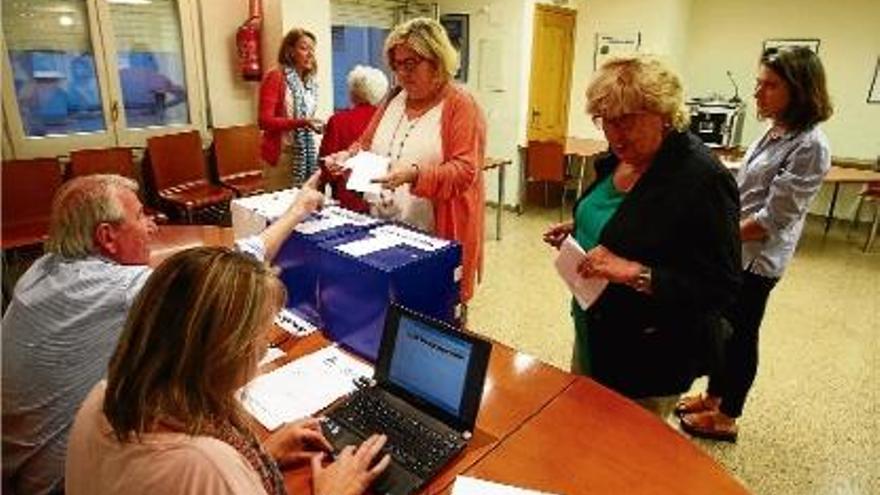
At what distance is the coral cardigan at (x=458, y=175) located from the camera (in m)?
1.90

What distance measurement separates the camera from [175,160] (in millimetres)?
4379

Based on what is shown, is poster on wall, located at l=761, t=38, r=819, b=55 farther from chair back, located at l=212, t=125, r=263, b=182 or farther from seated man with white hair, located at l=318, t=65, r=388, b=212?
chair back, located at l=212, t=125, r=263, b=182

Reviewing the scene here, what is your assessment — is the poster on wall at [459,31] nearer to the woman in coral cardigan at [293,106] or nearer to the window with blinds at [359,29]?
the window with blinds at [359,29]

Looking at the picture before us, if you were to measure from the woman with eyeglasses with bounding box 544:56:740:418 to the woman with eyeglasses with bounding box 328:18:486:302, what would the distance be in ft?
1.82

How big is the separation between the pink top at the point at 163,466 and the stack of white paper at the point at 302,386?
16.9 inches

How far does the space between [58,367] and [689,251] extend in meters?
1.44

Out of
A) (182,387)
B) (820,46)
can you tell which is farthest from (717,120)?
(182,387)

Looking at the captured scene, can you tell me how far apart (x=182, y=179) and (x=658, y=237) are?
399cm

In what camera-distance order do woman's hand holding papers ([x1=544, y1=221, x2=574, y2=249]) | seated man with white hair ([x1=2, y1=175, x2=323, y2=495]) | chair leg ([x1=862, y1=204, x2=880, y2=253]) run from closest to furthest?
seated man with white hair ([x1=2, y1=175, x2=323, y2=495]) < woman's hand holding papers ([x1=544, y1=221, x2=574, y2=249]) < chair leg ([x1=862, y1=204, x2=880, y2=253])

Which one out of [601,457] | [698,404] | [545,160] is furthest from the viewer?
[545,160]

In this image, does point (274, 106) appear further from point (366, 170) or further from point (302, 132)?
point (366, 170)

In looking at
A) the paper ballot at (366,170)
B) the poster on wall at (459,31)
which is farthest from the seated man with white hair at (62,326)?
the poster on wall at (459,31)

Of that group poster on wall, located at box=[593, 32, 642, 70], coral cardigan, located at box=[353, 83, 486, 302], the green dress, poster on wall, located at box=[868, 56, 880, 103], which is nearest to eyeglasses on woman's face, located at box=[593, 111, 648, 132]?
the green dress

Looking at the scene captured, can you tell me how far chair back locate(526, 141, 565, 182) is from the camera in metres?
5.66
